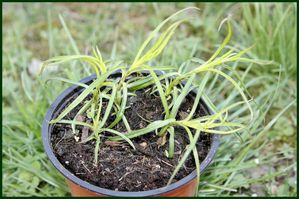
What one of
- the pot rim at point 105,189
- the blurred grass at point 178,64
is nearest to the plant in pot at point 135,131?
the pot rim at point 105,189

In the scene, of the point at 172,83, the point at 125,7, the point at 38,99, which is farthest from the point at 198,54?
the point at 172,83

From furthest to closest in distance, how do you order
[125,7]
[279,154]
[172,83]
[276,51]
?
[125,7], [276,51], [279,154], [172,83]

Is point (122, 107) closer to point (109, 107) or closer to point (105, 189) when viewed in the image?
point (109, 107)

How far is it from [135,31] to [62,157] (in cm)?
124

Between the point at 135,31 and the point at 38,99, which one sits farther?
the point at 135,31

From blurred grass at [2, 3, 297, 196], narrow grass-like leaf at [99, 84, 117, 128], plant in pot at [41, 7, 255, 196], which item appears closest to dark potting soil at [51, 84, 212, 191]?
plant in pot at [41, 7, 255, 196]

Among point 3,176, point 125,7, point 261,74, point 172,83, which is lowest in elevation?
point 3,176

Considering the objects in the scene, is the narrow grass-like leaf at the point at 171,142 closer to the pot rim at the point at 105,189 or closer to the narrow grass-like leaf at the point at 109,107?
the pot rim at the point at 105,189

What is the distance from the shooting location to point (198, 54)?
2.55 metres

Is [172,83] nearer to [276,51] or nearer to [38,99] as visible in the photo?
[38,99]

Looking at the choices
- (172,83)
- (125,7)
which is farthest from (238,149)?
(125,7)

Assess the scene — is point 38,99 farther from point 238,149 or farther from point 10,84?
point 238,149

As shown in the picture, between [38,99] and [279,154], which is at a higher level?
[38,99]

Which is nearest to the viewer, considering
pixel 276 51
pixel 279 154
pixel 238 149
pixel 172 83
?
pixel 172 83
